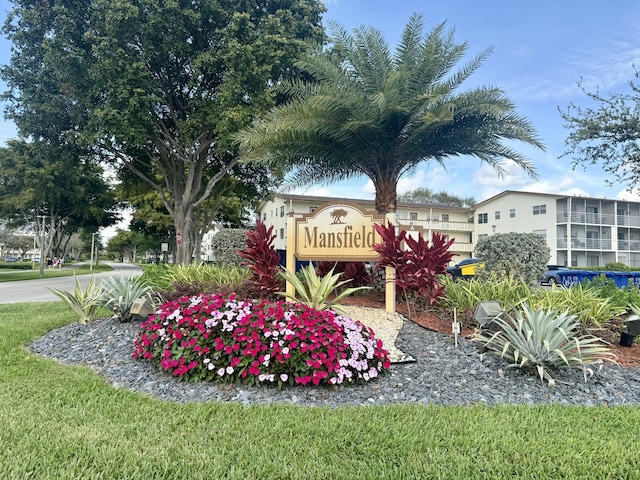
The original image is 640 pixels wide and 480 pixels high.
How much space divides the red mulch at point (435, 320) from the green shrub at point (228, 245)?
17.2ft

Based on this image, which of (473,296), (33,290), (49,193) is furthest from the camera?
(49,193)

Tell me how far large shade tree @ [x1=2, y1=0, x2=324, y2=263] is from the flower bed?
11078 mm

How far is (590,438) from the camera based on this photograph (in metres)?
2.77

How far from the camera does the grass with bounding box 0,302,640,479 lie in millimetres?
2326

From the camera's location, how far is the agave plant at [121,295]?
6.09 metres

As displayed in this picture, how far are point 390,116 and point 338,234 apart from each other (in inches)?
110

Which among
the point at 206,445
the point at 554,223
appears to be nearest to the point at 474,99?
the point at 206,445

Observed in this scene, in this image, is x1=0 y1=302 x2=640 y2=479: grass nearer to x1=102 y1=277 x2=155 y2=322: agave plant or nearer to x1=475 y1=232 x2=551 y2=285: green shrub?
x1=102 y1=277 x2=155 y2=322: agave plant

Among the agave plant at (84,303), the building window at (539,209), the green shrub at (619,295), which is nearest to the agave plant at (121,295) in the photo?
the agave plant at (84,303)

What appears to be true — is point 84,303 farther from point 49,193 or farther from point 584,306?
point 49,193

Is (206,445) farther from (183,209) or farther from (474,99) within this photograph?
(183,209)

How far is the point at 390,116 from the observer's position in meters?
8.12

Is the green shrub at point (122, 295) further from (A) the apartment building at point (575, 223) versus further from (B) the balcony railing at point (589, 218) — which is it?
(B) the balcony railing at point (589, 218)

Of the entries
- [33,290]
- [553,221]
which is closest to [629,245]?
[553,221]
